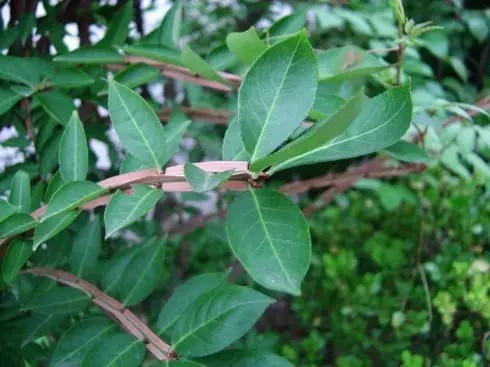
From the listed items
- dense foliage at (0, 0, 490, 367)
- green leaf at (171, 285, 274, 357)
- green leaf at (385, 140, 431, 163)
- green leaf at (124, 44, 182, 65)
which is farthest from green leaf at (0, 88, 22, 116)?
green leaf at (385, 140, 431, 163)

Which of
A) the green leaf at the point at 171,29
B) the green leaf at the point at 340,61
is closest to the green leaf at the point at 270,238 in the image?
the green leaf at the point at 340,61

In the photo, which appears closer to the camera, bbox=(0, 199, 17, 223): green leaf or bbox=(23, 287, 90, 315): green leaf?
bbox=(0, 199, 17, 223): green leaf

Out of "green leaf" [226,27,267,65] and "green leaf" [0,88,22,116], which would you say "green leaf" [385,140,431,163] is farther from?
"green leaf" [0,88,22,116]

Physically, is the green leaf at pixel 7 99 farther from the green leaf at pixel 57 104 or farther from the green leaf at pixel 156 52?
the green leaf at pixel 156 52

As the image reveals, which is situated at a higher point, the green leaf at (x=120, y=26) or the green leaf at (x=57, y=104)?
the green leaf at (x=120, y=26)

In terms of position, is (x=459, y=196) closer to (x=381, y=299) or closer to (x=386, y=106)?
(x=381, y=299)

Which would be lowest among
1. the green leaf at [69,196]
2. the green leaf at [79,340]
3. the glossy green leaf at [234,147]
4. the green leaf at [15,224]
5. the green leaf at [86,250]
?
the green leaf at [79,340]
